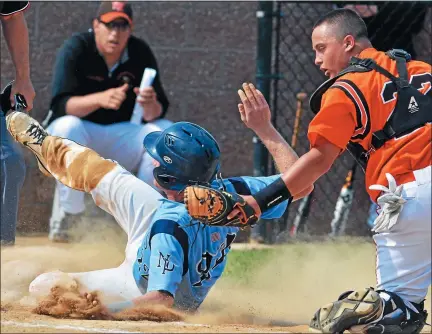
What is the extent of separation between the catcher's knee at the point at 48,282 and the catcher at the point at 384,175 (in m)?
1.17

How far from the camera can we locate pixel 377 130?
464cm

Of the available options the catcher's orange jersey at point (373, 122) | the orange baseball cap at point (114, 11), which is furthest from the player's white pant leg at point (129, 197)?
the orange baseball cap at point (114, 11)

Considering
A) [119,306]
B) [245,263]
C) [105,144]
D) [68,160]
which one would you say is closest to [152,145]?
[68,160]

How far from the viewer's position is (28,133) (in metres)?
5.42

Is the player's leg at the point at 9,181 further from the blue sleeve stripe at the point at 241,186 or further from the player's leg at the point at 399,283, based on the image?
the player's leg at the point at 399,283

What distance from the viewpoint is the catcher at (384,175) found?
4.46 meters

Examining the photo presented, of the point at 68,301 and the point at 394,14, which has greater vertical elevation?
the point at 394,14

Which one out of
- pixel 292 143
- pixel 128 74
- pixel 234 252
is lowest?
pixel 234 252

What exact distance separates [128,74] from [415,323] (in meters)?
4.78

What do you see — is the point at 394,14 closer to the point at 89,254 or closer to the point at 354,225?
the point at 354,225

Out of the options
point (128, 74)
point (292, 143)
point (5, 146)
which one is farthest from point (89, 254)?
point (292, 143)

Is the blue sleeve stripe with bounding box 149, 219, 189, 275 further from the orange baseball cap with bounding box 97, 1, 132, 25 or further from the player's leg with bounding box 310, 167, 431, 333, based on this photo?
the orange baseball cap with bounding box 97, 1, 132, 25

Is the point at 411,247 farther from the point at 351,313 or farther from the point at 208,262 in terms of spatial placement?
the point at 208,262

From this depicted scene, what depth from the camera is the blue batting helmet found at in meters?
5.20
